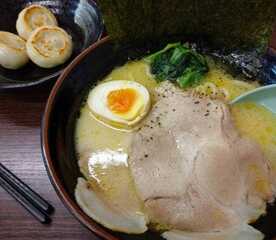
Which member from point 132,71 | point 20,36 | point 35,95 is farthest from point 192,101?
point 20,36

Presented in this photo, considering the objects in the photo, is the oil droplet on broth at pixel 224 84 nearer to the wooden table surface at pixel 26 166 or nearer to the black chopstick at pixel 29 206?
the wooden table surface at pixel 26 166

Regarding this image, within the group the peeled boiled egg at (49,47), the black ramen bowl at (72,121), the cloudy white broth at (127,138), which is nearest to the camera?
the black ramen bowl at (72,121)

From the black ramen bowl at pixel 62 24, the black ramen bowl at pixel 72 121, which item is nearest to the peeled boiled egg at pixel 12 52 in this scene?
the black ramen bowl at pixel 62 24

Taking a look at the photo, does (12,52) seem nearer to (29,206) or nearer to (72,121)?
(72,121)

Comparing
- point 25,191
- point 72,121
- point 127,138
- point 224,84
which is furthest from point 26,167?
point 224,84

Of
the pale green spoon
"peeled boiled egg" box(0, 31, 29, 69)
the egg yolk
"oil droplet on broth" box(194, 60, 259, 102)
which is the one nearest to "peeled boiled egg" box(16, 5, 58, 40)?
"peeled boiled egg" box(0, 31, 29, 69)

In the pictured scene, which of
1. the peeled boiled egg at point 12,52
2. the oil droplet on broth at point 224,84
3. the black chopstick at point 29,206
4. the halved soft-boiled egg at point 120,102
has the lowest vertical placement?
the black chopstick at point 29,206
